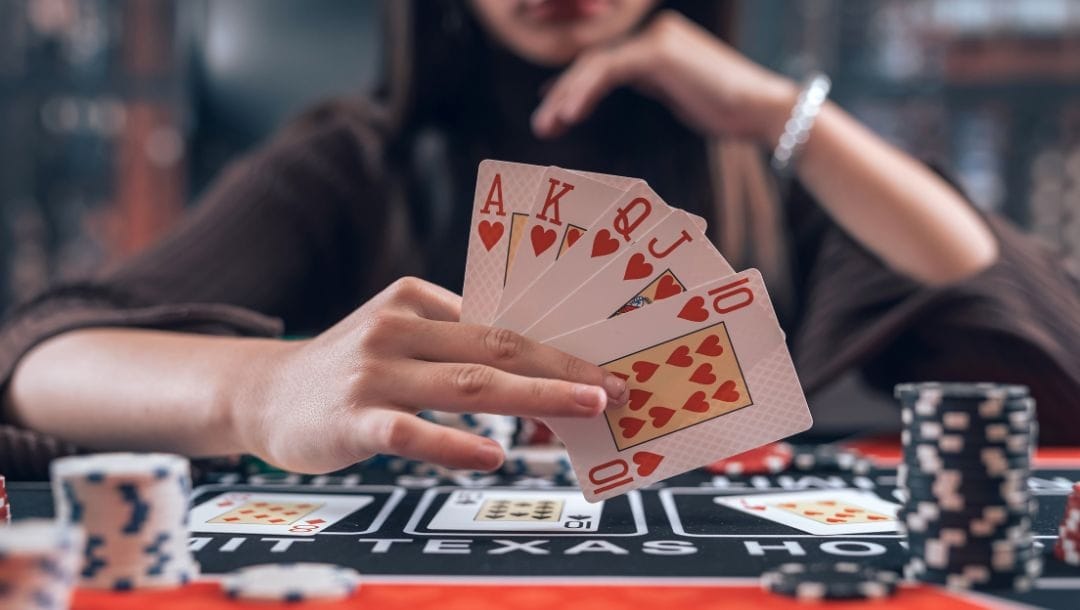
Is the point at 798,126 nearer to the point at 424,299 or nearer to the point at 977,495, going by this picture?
the point at 424,299

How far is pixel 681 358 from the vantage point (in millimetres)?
1178

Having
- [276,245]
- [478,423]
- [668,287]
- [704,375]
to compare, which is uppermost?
[276,245]

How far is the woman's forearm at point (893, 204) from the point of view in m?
2.06

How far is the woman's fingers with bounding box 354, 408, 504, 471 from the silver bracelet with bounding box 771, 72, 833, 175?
1374 millimetres

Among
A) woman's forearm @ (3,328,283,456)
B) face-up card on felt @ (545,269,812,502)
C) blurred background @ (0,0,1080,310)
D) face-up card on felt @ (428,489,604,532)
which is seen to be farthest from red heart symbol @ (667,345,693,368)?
blurred background @ (0,0,1080,310)

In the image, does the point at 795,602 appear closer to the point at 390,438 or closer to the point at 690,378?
the point at 690,378

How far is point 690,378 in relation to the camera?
3.87 feet

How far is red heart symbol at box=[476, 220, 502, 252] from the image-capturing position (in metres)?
1.26

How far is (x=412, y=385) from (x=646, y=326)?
0.89 feet

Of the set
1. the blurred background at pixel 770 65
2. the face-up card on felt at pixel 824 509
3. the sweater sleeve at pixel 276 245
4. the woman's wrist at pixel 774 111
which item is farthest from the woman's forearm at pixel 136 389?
the blurred background at pixel 770 65

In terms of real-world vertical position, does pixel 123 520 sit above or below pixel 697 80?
below

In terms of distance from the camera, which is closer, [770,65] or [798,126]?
[798,126]

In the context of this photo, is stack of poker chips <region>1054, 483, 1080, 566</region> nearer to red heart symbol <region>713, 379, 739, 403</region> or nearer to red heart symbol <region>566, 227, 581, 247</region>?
Answer: red heart symbol <region>713, 379, 739, 403</region>

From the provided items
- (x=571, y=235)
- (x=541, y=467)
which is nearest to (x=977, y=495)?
(x=571, y=235)
